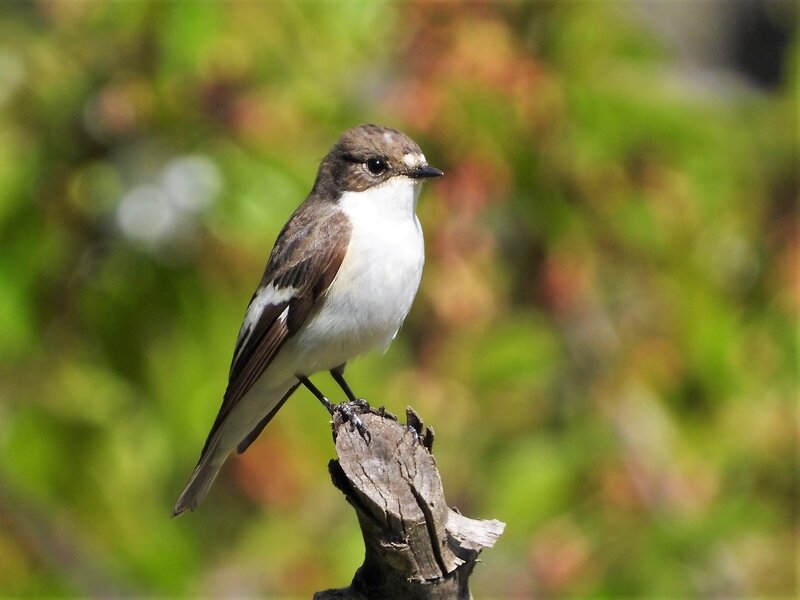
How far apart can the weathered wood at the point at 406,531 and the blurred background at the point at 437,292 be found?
192cm

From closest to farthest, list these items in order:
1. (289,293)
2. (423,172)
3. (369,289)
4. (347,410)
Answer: (347,410) < (369,289) < (289,293) < (423,172)

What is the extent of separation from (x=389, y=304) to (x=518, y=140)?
1.71 m

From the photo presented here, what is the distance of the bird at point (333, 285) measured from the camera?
4.51 metres

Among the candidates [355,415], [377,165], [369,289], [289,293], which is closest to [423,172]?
[377,165]

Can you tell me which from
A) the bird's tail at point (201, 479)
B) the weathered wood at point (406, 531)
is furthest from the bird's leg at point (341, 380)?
the weathered wood at point (406, 531)

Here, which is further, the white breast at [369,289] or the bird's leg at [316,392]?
the bird's leg at [316,392]

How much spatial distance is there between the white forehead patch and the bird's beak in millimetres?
28

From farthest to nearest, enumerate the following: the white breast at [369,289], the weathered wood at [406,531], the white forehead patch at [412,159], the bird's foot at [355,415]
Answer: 1. the white forehead patch at [412,159]
2. the white breast at [369,289]
3. the bird's foot at [355,415]
4. the weathered wood at [406,531]

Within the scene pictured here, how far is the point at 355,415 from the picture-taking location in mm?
3762

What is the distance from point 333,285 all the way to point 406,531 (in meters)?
1.60

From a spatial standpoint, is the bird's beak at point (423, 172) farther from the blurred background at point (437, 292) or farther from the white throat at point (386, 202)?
the blurred background at point (437, 292)

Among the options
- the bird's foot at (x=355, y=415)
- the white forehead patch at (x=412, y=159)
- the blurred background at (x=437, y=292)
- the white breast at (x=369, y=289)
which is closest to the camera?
the bird's foot at (x=355, y=415)

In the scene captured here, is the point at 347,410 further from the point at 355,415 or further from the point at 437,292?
the point at 437,292

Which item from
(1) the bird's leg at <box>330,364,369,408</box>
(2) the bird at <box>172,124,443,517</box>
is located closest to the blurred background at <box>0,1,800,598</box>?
(1) the bird's leg at <box>330,364,369,408</box>
